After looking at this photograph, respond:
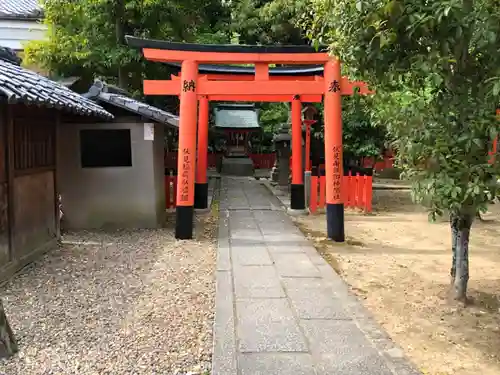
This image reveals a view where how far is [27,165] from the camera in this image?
6918 mm

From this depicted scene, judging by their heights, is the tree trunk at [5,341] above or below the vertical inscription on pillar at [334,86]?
below

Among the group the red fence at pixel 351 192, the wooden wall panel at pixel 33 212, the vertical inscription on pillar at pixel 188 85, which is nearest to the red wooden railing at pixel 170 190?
the red fence at pixel 351 192

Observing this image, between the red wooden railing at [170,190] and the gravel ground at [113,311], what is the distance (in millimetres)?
4065

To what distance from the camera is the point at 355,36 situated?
4.53m

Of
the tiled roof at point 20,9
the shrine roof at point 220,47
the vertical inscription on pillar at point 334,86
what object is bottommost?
the vertical inscription on pillar at point 334,86

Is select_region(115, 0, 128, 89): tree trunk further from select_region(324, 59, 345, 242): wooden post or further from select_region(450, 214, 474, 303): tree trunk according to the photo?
select_region(450, 214, 474, 303): tree trunk

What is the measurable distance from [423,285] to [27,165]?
17.6 ft

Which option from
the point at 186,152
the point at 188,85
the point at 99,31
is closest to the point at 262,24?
the point at 99,31

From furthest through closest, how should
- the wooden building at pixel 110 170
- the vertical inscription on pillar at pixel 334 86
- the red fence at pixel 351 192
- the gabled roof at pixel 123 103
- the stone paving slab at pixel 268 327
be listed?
the red fence at pixel 351 192
the wooden building at pixel 110 170
the gabled roof at pixel 123 103
the vertical inscription on pillar at pixel 334 86
the stone paving slab at pixel 268 327

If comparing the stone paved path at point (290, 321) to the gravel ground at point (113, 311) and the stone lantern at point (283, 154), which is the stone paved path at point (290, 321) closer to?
the gravel ground at point (113, 311)

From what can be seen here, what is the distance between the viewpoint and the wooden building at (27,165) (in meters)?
5.91

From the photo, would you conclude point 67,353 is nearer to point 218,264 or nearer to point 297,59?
point 218,264

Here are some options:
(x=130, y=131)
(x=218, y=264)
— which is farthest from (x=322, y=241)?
(x=130, y=131)

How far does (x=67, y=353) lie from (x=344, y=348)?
7.01ft
